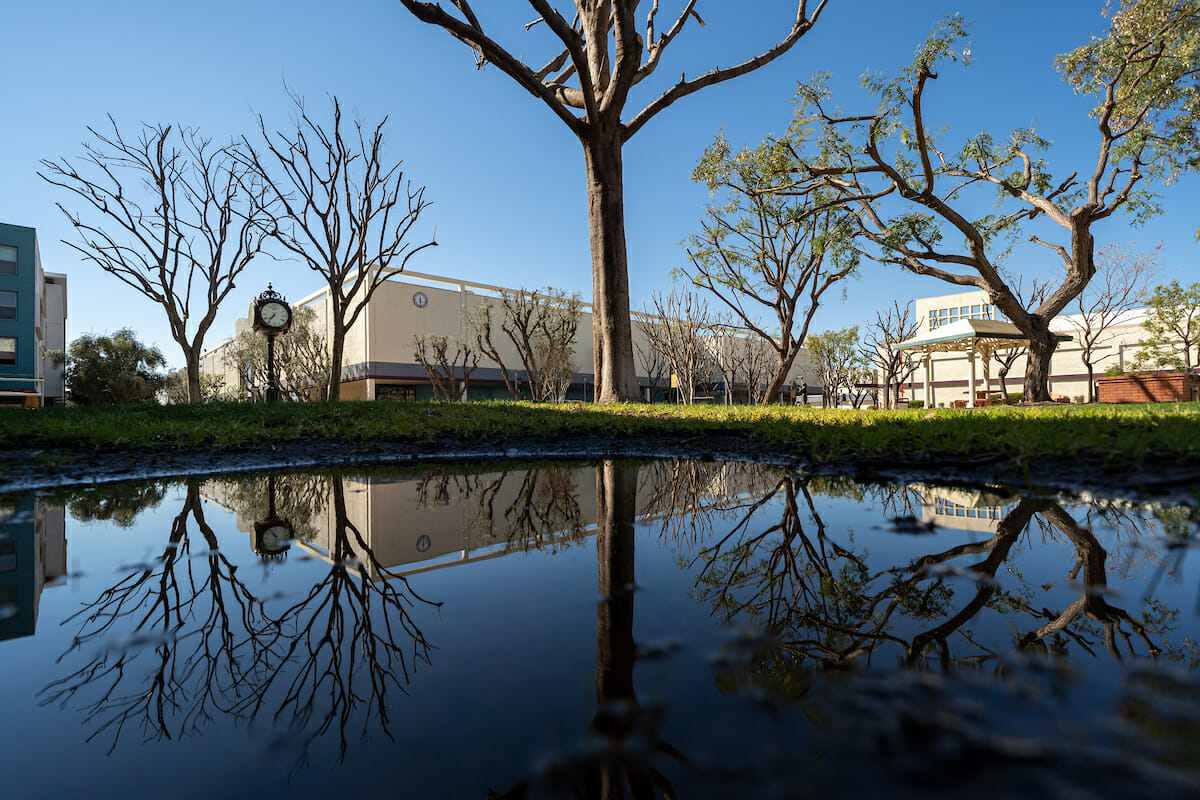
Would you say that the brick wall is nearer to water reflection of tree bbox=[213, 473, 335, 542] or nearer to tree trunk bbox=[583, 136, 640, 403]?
tree trunk bbox=[583, 136, 640, 403]

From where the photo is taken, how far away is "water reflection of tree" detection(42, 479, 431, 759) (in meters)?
1.05

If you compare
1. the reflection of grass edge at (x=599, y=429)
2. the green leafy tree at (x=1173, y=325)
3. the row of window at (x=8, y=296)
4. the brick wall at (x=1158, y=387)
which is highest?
the row of window at (x=8, y=296)

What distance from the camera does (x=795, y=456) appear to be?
420 centimetres

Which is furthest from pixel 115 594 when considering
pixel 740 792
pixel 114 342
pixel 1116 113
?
pixel 114 342

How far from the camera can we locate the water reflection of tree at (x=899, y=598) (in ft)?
3.90

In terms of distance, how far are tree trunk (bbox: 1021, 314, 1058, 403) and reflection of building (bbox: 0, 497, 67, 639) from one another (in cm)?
1373

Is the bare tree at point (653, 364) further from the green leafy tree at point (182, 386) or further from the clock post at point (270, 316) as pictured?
the green leafy tree at point (182, 386)

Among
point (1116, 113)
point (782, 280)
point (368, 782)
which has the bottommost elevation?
point (368, 782)

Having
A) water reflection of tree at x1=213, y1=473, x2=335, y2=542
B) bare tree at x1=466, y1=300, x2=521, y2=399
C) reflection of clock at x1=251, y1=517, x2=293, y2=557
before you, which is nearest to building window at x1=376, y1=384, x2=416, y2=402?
bare tree at x1=466, y1=300, x2=521, y2=399

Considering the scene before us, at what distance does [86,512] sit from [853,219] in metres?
12.5

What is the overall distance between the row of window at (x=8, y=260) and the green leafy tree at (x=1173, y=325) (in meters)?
50.0

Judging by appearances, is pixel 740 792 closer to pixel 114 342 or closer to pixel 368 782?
pixel 368 782

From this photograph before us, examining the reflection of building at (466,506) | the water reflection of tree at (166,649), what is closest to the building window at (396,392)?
the reflection of building at (466,506)

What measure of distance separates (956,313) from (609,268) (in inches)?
1486
